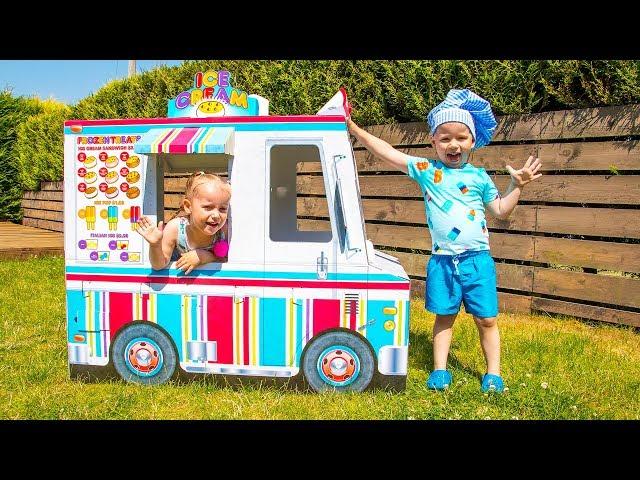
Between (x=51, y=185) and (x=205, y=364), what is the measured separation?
1186 cm

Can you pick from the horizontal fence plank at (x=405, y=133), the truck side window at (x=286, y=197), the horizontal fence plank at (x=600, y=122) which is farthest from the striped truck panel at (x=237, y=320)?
the horizontal fence plank at (x=405, y=133)

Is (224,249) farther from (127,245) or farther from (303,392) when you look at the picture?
(303,392)

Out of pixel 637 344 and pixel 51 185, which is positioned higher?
pixel 51 185

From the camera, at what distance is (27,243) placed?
1009 cm

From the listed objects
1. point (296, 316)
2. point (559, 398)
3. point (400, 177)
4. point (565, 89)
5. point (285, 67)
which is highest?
point (285, 67)

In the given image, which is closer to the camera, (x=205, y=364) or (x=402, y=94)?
(x=205, y=364)

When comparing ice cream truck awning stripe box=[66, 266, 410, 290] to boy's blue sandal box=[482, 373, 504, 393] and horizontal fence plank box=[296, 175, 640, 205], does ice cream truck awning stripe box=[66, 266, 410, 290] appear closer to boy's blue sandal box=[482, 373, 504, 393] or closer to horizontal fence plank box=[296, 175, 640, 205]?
boy's blue sandal box=[482, 373, 504, 393]

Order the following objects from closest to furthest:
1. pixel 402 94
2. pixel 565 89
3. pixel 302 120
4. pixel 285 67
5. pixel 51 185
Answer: pixel 302 120
pixel 565 89
pixel 402 94
pixel 285 67
pixel 51 185

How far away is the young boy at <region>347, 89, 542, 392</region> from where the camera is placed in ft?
10.8

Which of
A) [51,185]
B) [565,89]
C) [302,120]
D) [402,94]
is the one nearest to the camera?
[302,120]

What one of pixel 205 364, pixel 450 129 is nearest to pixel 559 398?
pixel 450 129

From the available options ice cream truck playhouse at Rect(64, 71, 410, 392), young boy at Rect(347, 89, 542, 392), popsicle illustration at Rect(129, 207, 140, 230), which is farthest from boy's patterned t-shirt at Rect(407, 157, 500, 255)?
popsicle illustration at Rect(129, 207, 140, 230)

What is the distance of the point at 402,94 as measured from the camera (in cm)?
604

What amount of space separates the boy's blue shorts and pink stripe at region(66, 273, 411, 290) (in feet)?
1.13
